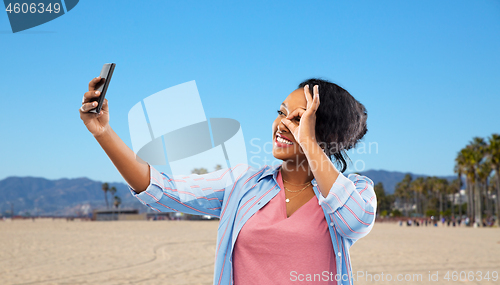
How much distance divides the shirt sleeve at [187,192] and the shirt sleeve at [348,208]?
0.48 metres

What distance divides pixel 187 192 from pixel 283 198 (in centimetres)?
43

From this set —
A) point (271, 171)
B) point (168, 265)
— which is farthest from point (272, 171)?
point (168, 265)

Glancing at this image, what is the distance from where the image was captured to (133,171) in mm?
1546

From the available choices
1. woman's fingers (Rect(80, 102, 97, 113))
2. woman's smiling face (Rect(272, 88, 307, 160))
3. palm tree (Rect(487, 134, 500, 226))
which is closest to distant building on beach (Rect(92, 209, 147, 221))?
palm tree (Rect(487, 134, 500, 226))

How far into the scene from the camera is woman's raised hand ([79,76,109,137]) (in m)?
1.38

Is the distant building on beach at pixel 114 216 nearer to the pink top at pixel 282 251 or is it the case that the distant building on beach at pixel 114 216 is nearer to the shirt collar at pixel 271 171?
the shirt collar at pixel 271 171

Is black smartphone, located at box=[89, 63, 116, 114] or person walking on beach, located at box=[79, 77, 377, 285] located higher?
black smartphone, located at box=[89, 63, 116, 114]

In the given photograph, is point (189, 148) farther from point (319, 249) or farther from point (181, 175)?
point (319, 249)

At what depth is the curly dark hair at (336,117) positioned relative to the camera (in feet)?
5.78

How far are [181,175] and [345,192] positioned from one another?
0.73 m

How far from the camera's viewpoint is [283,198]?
1747 mm

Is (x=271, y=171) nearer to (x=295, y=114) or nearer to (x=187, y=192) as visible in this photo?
(x=295, y=114)

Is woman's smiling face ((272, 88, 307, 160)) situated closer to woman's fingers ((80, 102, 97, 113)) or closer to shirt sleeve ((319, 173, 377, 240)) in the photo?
shirt sleeve ((319, 173, 377, 240))

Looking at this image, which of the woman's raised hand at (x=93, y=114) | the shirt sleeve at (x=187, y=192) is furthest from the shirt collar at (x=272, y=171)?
the woman's raised hand at (x=93, y=114)
